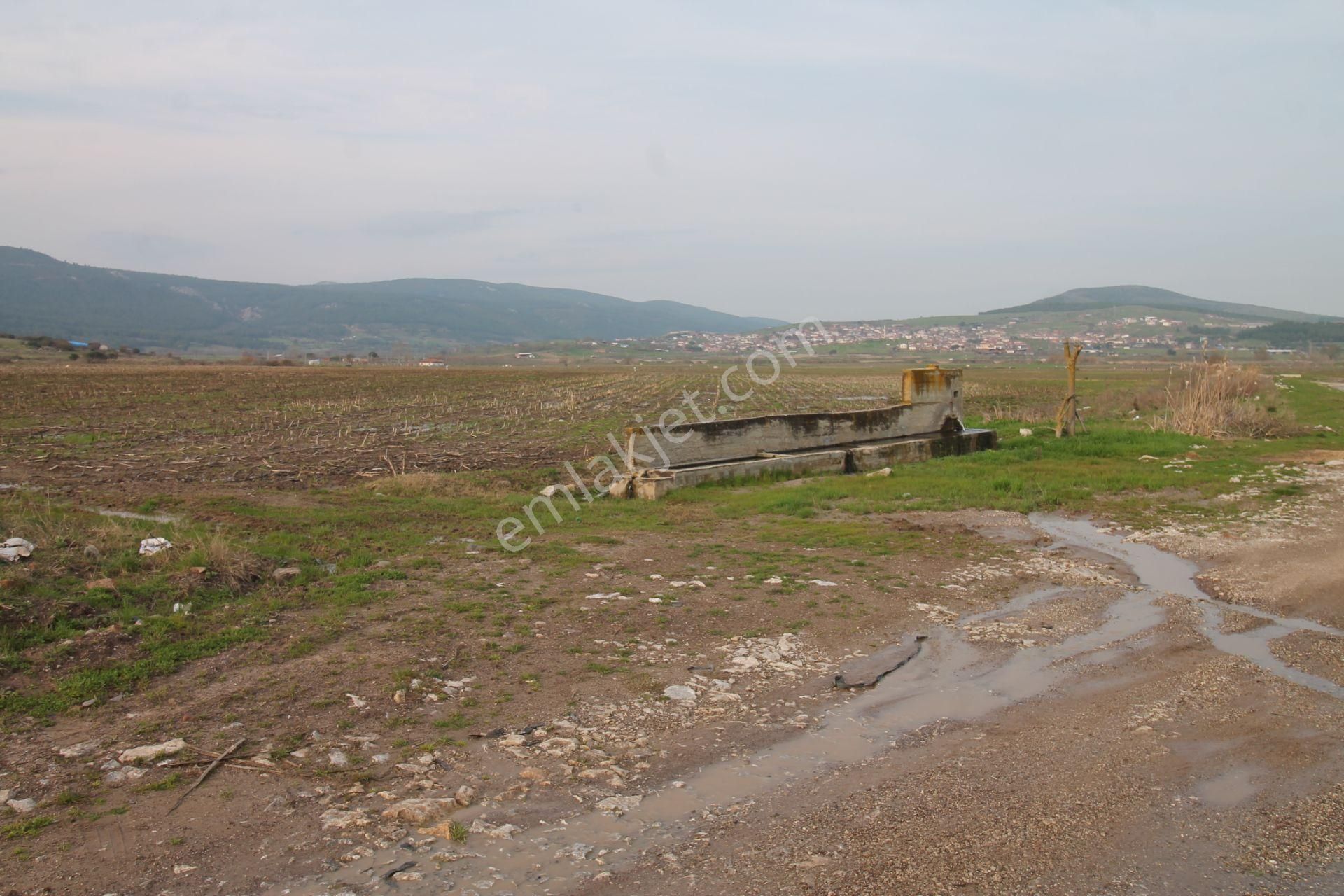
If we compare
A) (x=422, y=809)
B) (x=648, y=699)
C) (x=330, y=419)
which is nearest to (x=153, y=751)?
(x=422, y=809)

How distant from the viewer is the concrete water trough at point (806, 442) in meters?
13.7

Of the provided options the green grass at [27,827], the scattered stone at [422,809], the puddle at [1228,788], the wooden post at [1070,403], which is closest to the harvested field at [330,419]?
the wooden post at [1070,403]

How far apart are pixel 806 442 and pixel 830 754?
11.5 m

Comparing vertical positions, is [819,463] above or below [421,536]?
above

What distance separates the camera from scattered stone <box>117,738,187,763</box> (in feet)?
15.1

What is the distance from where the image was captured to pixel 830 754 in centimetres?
479

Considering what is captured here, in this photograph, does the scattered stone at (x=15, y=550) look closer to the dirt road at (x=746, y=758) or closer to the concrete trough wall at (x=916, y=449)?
the dirt road at (x=746, y=758)

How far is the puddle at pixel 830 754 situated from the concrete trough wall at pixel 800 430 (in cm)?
695

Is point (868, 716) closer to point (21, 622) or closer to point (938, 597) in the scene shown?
point (938, 597)

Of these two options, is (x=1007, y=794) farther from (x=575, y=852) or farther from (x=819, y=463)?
(x=819, y=463)

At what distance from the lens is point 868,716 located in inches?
210

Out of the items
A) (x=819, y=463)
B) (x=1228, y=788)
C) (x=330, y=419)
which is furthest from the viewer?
(x=330, y=419)

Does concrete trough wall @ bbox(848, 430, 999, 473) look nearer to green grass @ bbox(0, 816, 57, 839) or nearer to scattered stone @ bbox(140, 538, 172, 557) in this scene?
scattered stone @ bbox(140, 538, 172, 557)

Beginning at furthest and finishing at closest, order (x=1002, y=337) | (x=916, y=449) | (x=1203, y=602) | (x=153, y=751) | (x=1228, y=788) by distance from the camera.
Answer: (x=1002, y=337) → (x=916, y=449) → (x=1203, y=602) → (x=153, y=751) → (x=1228, y=788)
